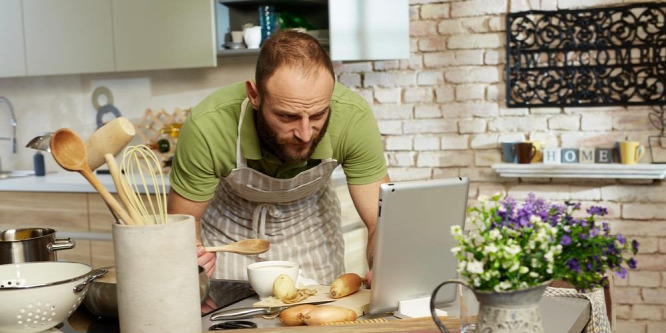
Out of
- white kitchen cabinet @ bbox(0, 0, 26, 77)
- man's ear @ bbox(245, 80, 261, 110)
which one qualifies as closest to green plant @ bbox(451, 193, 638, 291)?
man's ear @ bbox(245, 80, 261, 110)

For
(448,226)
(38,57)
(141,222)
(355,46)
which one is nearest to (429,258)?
(448,226)

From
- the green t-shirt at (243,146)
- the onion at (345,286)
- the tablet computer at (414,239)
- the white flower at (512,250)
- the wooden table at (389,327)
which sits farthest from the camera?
the green t-shirt at (243,146)

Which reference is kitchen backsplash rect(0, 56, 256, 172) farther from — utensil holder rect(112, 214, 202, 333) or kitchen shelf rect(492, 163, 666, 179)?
utensil holder rect(112, 214, 202, 333)

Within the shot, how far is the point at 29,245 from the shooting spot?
1.59m

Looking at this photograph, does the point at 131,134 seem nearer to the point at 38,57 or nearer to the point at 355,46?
the point at 355,46

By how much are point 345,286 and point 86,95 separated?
318 cm

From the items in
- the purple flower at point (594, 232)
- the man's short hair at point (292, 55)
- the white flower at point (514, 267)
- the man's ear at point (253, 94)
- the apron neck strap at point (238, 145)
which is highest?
the man's short hair at point (292, 55)

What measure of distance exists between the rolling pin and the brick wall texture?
2.48 m

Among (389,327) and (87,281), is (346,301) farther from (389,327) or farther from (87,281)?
(87,281)

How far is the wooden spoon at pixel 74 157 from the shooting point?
131cm

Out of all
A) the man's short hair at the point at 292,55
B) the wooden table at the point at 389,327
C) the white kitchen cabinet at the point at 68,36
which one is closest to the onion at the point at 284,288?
the wooden table at the point at 389,327

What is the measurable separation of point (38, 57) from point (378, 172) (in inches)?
99.4

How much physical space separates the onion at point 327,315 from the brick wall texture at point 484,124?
88.8 inches

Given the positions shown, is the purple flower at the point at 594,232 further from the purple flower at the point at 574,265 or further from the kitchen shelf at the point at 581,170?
the kitchen shelf at the point at 581,170
